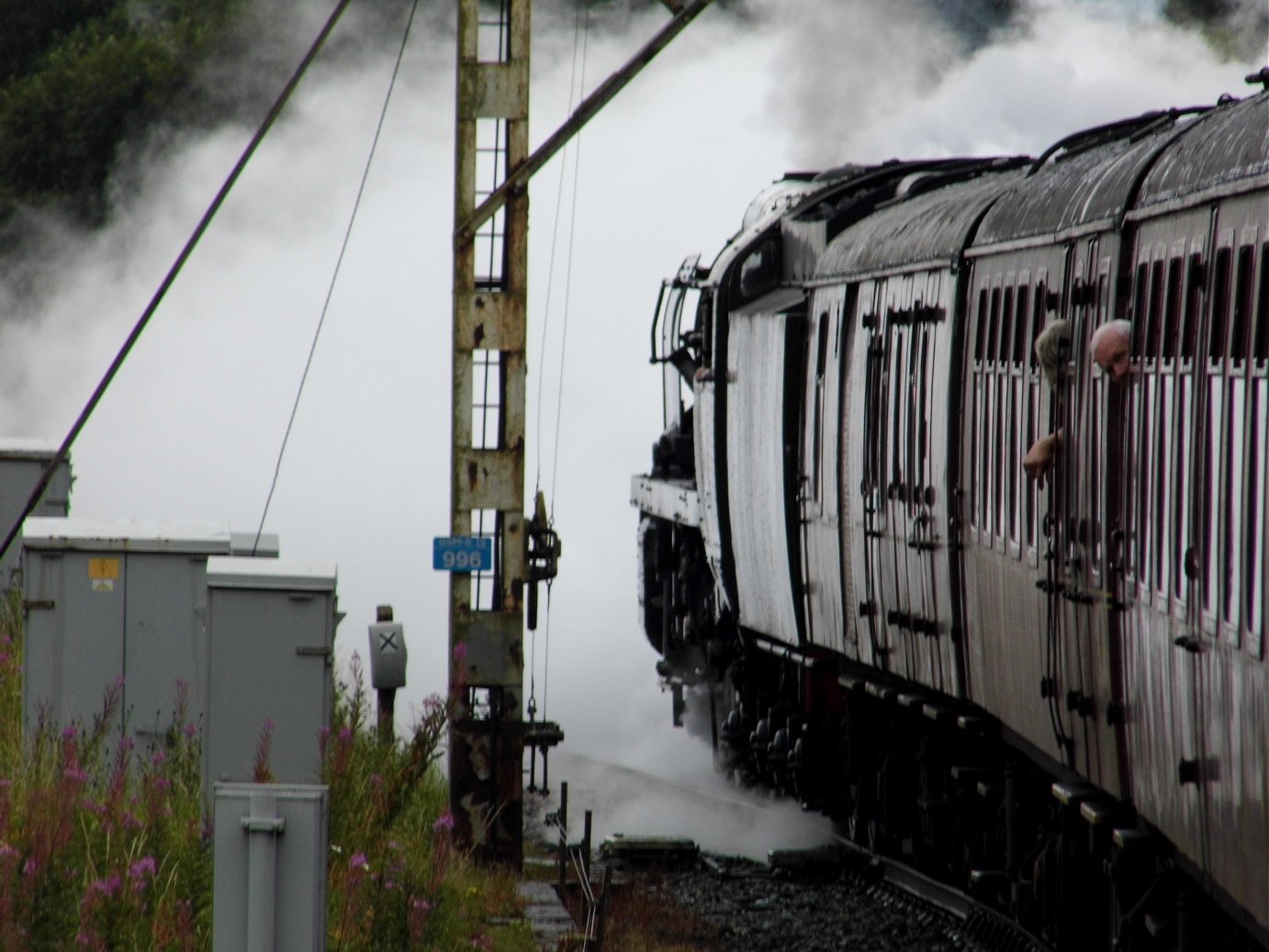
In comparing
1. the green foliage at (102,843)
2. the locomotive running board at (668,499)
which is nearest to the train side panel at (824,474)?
the locomotive running board at (668,499)

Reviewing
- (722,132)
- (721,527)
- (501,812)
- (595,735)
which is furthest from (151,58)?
(501,812)

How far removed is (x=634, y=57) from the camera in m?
13.1

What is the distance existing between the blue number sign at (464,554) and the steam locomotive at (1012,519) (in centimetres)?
192

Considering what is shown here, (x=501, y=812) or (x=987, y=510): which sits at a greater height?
(x=987, y=510)

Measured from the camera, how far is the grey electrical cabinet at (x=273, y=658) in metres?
9.62

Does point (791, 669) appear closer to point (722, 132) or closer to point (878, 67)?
point (878, 67)

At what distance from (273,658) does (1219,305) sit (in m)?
4.13

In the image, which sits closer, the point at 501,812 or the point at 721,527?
the point at 501,812

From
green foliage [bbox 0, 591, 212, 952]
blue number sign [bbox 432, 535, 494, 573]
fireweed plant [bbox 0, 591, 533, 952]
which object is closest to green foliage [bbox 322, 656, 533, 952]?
fireweed plant [bbox 0, 591, 533, 952]

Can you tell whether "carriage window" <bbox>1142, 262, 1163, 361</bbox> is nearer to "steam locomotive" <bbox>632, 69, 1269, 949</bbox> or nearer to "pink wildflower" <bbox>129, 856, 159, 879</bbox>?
"steam locomotive" <bbox>632, 69, 1269, 949</bbox>

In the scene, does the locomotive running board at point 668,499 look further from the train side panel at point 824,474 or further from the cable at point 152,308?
the cable at point 152,308

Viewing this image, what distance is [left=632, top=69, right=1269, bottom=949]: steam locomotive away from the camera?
7113 mm

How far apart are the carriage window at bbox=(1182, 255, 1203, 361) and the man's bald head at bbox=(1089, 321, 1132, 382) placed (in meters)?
0.59

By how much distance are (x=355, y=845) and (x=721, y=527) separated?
26.2 feet
